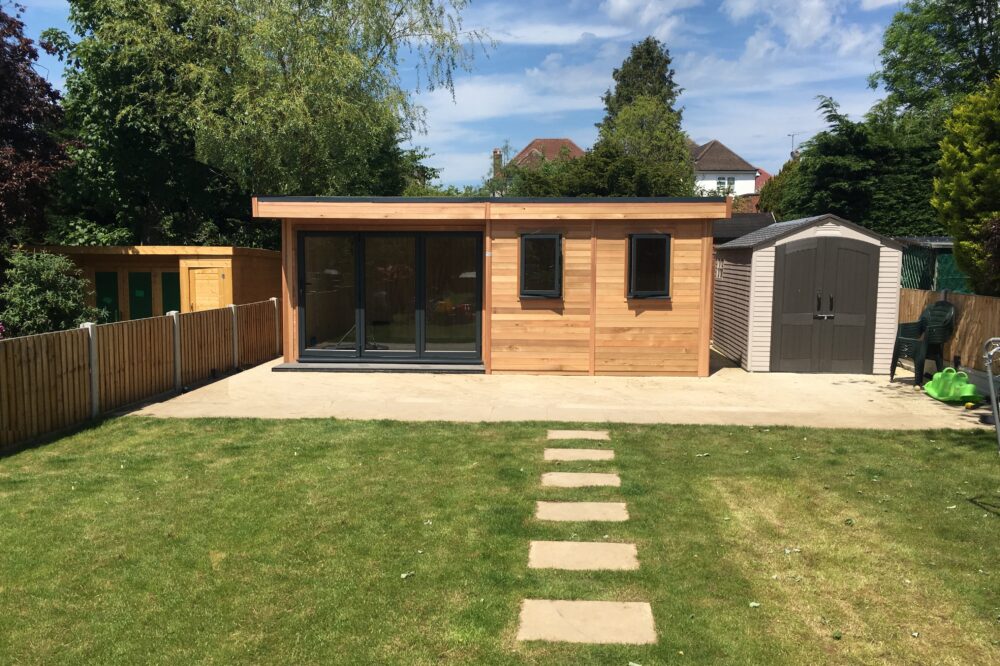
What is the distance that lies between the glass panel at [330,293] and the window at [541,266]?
312 centimetres

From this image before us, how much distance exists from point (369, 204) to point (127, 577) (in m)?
8.74

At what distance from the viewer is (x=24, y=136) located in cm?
1532

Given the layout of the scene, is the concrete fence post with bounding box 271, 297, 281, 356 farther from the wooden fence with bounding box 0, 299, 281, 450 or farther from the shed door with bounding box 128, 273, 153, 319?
the shed door with bounding box 128, 273, 153, 319

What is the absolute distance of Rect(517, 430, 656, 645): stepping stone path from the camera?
3.95 m

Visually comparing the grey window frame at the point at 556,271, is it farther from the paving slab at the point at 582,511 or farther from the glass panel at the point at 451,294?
the paving slab at the point at 582,511

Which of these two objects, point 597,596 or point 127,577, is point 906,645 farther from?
point 127,577

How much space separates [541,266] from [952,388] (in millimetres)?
6451

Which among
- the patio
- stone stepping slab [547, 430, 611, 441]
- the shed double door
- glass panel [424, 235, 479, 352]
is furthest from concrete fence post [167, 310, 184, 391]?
the shed double door

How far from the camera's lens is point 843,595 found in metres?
4.43

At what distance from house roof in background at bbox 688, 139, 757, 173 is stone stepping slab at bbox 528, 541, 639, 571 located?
77.4 metres

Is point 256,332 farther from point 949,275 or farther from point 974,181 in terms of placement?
point 949,275

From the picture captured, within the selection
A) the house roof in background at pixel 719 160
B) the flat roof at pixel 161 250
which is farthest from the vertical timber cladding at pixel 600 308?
the house roof in background at pixel 719 160

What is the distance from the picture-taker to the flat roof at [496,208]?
12.3 metres

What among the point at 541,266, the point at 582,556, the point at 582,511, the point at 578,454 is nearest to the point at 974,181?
the point at 541,266
